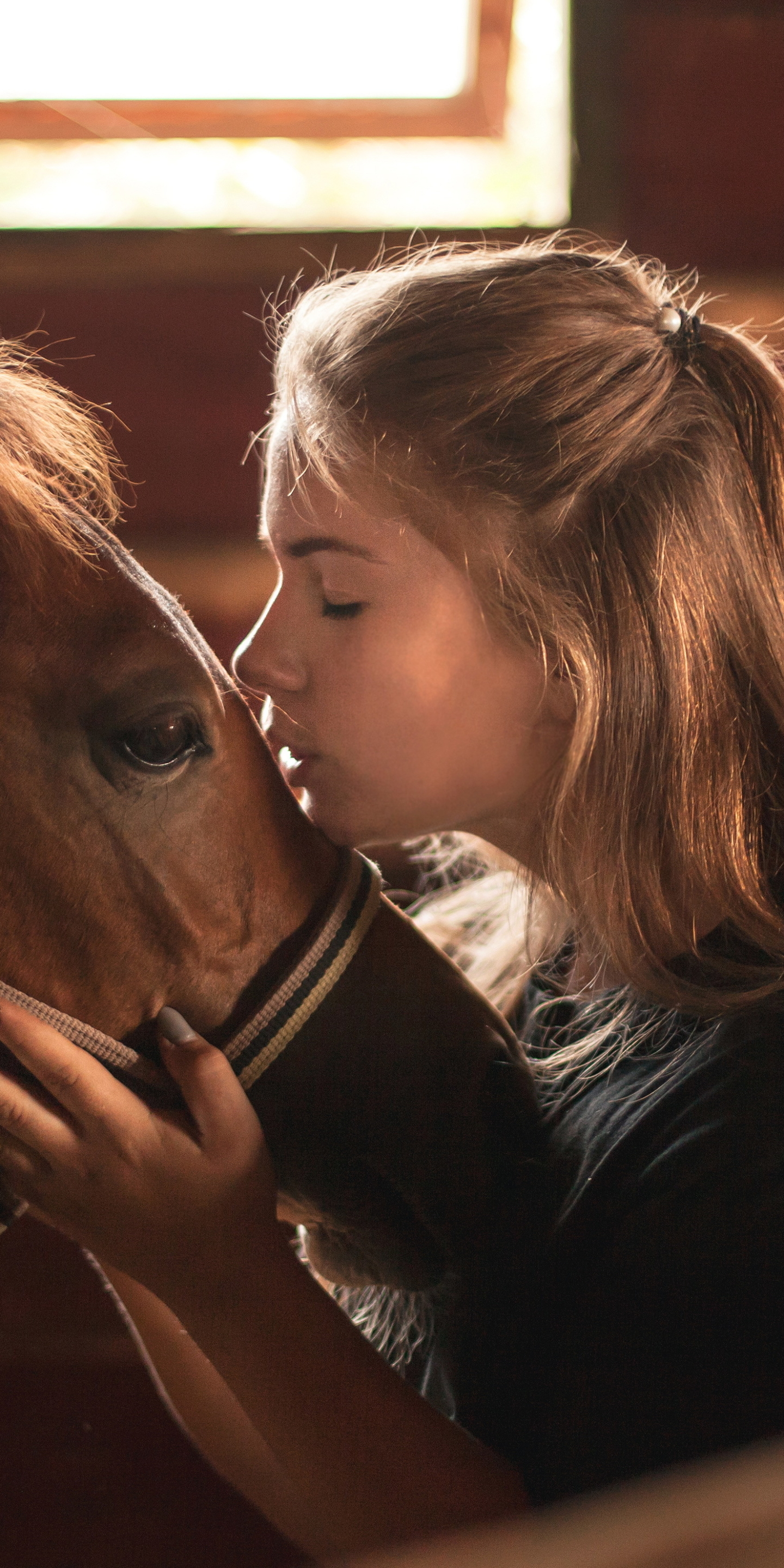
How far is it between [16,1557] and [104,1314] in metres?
0.17

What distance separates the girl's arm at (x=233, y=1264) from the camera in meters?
0.44

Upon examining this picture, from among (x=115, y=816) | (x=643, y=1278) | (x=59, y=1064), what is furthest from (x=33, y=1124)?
(x=643, y=1278)

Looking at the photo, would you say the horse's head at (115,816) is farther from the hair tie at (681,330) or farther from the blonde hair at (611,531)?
the hair tie at (681,330)

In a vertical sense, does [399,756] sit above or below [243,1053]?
above

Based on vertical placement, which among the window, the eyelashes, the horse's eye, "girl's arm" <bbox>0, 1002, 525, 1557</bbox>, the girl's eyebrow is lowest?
"girl's arm" <bbox>0, 1002, 525, 1557</bbox>

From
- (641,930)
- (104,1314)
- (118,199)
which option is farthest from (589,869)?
(118,199)

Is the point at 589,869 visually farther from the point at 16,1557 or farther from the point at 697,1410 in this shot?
the point at 16,1557

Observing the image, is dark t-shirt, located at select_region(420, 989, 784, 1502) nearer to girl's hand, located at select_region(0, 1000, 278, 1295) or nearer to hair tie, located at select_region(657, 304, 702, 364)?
girl's hand, located at select_region(0, 1000, 278, 1295)

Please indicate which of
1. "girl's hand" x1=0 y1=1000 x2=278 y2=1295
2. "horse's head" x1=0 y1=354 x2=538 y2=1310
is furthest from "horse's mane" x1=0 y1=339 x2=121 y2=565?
"girl's hand" x1=0 y1=1000 x2=278 y2=1295

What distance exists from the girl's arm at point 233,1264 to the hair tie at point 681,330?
412 millimetres

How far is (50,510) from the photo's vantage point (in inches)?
19.1

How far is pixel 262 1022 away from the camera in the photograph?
0.47 meters

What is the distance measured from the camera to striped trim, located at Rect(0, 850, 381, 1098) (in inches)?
18.0

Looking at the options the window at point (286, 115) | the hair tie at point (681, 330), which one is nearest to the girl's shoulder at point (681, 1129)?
the hair tie at point (681, 330)
